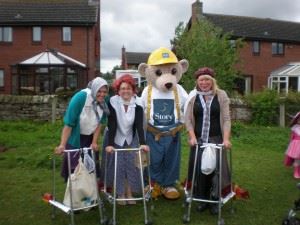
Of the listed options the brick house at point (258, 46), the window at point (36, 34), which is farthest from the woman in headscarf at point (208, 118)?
the brick house at point (258, 46)

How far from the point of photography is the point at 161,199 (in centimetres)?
653

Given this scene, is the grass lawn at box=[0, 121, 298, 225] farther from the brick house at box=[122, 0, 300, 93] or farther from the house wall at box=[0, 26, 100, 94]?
the brick house at box=[122, 0, 300, 93]

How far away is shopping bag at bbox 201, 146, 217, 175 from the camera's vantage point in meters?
5.41

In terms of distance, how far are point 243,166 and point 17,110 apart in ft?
32.1

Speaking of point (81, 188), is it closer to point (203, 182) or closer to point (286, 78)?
point (203, 182)

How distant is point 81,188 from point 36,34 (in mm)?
26665

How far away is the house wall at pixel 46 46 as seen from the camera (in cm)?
2995

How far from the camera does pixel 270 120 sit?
16000 millimetres

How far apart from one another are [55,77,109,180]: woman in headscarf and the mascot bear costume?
97 centimetres

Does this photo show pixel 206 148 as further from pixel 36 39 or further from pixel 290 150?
pixel 36 39

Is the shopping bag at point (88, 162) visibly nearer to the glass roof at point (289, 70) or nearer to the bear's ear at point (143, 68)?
the bear's ear at point (143, 68)

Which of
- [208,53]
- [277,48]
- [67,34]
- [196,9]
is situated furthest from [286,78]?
[67,34]

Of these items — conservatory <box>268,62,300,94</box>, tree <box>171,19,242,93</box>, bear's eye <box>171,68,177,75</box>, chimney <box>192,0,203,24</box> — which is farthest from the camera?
chimney <box>192,0,203,24</box>

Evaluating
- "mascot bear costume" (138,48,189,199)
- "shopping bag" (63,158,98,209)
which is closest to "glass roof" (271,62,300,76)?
"mascot bear costume" (138,48,189,199)
